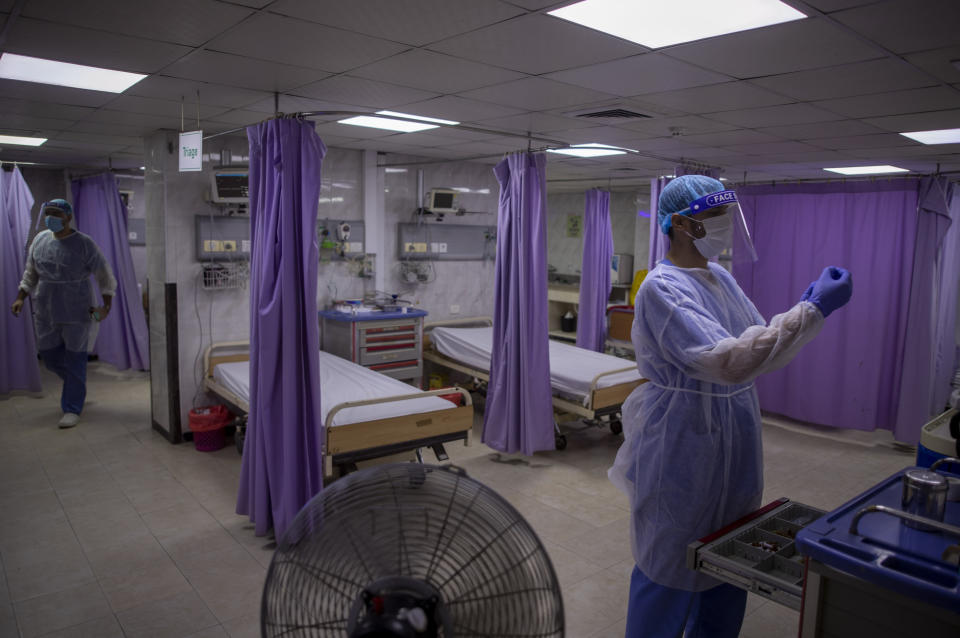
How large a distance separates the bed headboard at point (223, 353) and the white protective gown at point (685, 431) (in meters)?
4.16

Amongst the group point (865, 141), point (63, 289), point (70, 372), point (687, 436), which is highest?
point (865, 141)

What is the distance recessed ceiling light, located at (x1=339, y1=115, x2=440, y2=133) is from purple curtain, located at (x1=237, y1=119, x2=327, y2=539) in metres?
1.13

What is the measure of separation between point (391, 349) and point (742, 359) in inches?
175

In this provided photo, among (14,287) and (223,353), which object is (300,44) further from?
(14,287)

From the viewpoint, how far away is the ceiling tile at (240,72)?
306 centimetres

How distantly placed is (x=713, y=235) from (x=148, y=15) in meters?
2.28

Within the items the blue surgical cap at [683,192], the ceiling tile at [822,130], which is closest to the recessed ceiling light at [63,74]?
the blue surgical cap at [683,192]

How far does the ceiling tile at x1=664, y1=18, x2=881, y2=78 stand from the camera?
2.47 m

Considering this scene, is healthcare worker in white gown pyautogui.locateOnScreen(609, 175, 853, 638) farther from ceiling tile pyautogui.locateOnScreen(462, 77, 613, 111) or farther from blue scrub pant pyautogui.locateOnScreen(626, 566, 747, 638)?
ceiling tile pyautogui.locateOnScreen(462, 77, 613, 111)

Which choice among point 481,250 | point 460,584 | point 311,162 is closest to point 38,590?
point 311,162

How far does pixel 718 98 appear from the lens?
3604mm

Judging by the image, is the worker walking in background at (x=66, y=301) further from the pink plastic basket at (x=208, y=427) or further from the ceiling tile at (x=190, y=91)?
the ceiling tile at (x=190, y=91)

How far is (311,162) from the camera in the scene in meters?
3.51

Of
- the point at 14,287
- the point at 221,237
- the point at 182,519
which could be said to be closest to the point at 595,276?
the point at 221,237
